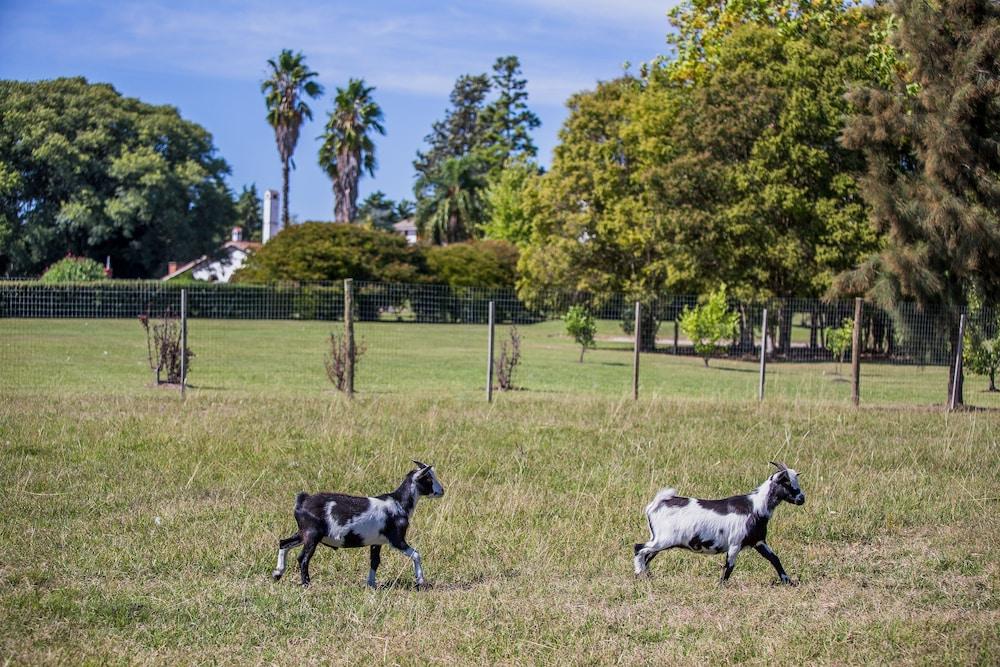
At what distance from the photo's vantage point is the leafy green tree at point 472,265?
59469mm

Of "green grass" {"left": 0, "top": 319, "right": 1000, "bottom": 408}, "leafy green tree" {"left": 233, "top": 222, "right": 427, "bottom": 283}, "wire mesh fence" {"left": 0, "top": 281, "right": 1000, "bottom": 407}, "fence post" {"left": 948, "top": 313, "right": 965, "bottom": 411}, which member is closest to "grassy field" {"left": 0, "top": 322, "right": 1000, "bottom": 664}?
"fence post" {"left": 948, "top": 313, "right": 965, "bottom": 411}

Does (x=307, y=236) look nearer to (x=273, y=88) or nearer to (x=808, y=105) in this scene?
(x=273, y=88)

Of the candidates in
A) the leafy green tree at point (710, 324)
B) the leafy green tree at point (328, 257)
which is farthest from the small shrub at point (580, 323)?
the leafy green tree at point (328, 257)

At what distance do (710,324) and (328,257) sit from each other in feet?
94.4

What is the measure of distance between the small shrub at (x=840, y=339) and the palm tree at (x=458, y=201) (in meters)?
46.4

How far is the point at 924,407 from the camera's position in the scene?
18719 mm

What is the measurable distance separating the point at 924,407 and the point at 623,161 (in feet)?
86.5

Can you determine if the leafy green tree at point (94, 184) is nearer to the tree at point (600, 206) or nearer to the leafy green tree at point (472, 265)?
the leafy green tree at point (472, 265)

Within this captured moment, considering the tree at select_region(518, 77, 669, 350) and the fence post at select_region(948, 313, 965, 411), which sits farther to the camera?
the tree at select_region(518, 77, 669, 350)

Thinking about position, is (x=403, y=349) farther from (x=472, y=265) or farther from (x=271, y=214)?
(x=271, y=214)

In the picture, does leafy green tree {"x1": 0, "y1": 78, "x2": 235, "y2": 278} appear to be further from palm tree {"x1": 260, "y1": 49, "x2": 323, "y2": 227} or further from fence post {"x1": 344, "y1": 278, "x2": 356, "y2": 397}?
fence post {"x1": 344, "y1": 278, "x2": 356, "y2": 397}

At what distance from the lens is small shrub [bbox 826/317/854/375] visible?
100ft

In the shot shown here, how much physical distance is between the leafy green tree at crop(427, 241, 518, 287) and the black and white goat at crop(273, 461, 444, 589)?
171 ft

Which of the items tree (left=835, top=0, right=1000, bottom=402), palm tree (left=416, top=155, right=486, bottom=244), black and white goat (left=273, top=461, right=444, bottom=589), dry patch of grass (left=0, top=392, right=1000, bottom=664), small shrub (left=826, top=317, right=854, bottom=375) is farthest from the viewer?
palm tree (left=416, top=155, right=486, bottom=244)
